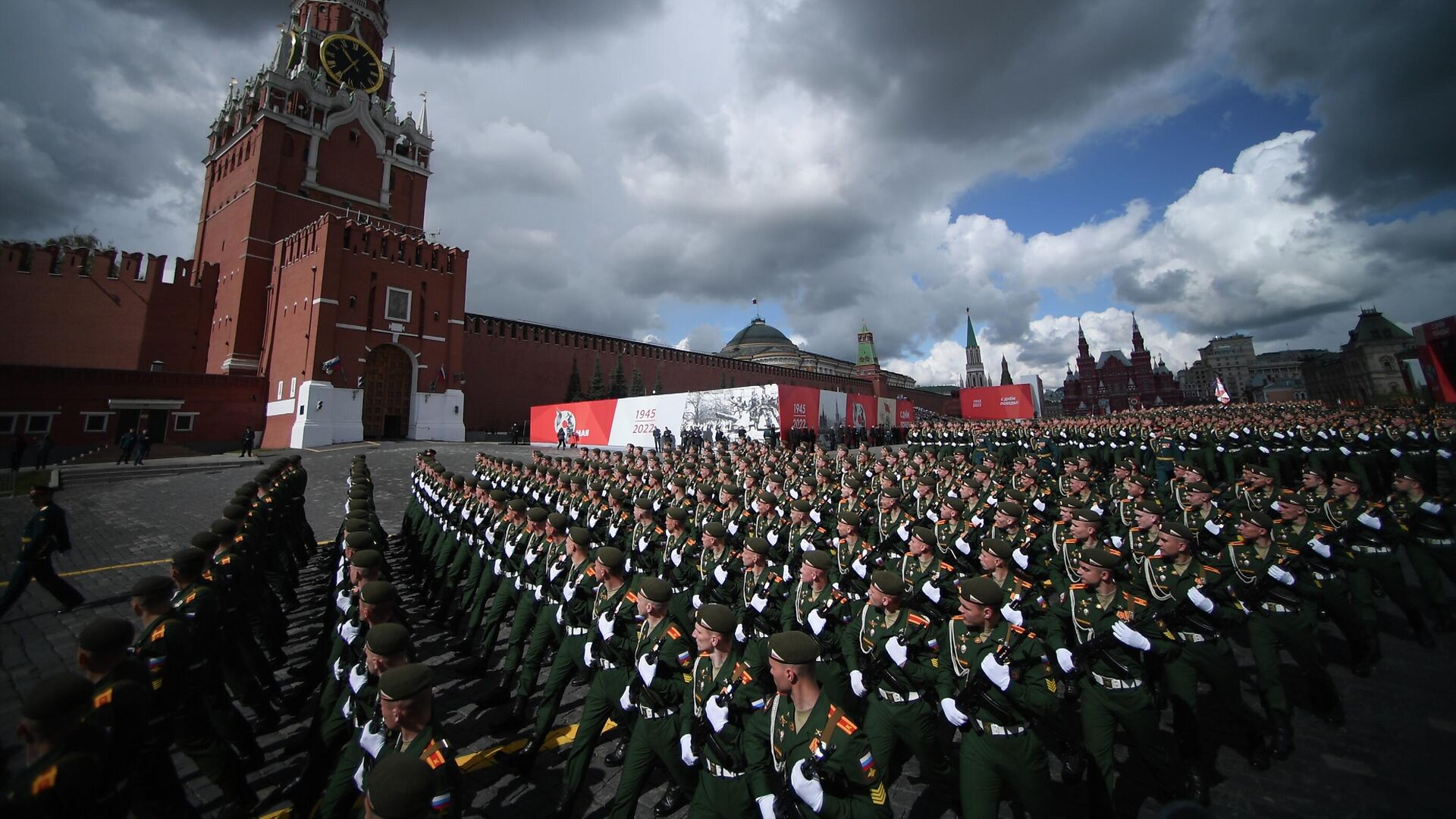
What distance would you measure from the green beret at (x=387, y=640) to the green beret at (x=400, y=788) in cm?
123

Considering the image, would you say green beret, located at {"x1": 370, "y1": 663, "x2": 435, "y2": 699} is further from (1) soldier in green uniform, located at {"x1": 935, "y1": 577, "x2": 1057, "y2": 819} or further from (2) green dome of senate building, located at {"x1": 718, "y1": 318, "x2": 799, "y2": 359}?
(2) green dome of senate building, located at {"x1": 718, "y1": 318, "x2": 799, "y2": 359}

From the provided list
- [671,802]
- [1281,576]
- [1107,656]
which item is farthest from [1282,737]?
[671,802]

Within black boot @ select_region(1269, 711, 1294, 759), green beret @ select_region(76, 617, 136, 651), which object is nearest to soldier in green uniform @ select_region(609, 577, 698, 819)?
green beret @ select_region(76, 617, 136, 651)

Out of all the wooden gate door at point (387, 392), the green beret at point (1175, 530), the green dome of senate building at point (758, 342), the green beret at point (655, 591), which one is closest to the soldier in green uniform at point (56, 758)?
the green beret at point (655, 591)

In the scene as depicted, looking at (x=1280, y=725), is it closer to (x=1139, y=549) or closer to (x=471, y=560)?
(x=1139, y=549)

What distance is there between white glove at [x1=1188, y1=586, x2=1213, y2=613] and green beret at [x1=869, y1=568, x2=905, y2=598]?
2202 millimetres

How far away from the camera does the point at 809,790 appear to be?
2623 millimetres

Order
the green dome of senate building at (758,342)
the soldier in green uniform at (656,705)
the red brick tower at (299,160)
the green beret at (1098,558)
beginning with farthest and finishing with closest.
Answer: the green dome of senate building at (758,342)
the red brick tower at (299,160)
the green beret at (1098,558)
the soldier in green uniform at (656,705)

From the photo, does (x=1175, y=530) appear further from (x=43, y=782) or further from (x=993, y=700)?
(x=43, y=782)

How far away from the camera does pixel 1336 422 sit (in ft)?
56.4

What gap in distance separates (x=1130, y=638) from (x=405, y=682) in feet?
14.4

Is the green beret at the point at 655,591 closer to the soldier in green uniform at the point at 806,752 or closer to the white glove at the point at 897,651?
the soldier in green uniform at the point at 806,752

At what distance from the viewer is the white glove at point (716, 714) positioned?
3.08m

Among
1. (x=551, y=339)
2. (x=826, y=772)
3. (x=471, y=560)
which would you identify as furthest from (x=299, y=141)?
(x=826, y=772)
